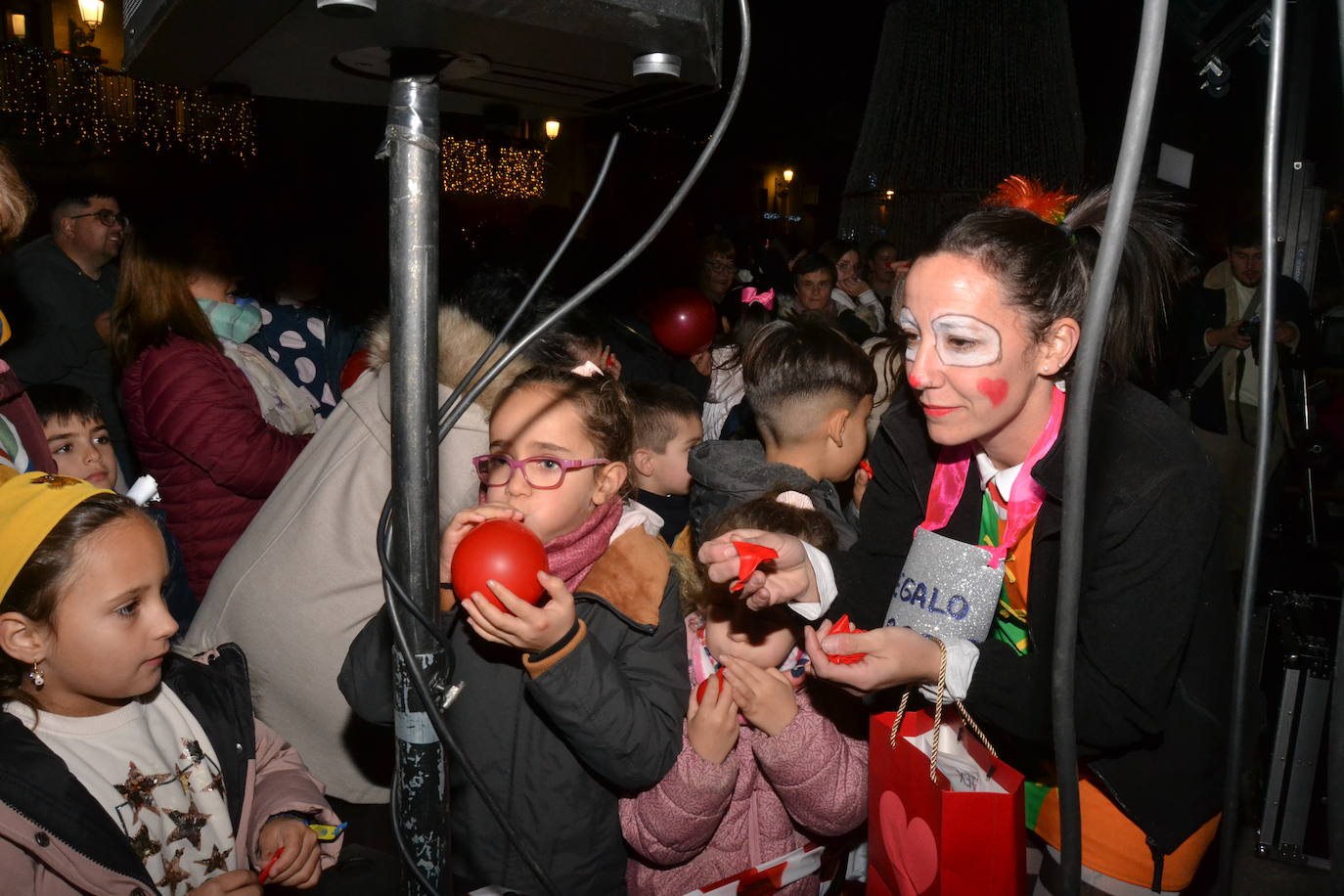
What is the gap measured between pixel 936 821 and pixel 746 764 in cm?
59

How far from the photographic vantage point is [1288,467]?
251 inches

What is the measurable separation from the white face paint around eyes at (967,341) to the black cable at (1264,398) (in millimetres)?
685

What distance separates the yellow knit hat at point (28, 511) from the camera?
161 centimetres

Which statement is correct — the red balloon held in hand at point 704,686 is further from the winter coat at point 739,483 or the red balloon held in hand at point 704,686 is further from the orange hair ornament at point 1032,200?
Answer: the orange hair ornament at point 1032,200

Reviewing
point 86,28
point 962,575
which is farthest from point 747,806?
point 86,28

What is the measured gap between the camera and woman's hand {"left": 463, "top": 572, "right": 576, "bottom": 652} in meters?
1.43

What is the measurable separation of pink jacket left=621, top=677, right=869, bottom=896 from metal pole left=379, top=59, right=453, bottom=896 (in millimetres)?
742

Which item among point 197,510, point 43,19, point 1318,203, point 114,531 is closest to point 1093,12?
point 1318,203

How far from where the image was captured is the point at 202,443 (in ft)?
8.98

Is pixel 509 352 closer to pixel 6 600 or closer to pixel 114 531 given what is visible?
pixel 114 531

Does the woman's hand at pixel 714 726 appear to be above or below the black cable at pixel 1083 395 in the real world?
below

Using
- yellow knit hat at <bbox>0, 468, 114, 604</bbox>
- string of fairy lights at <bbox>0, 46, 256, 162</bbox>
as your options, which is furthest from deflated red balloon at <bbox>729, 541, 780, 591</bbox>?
string of fairy lights at <bbox>0, 46, 256, 162</bbox>

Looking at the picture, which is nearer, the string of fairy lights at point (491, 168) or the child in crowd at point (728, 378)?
the child in crowd at point (728, 378)

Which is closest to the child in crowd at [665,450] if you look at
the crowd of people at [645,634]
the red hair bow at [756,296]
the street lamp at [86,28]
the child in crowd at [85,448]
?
the crowd of people at [645,634]
